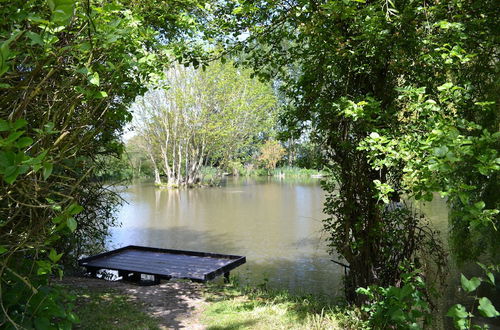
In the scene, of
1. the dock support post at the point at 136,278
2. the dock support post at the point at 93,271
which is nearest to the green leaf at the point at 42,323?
the dock support post at the point at 136,278

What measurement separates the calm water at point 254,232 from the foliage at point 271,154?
18211 mm

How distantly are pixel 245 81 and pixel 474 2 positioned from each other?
784 inches

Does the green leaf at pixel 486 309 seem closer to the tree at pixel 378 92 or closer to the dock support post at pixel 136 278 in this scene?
the tree at pixel 378 92

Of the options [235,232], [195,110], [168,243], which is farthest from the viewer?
[195,110]

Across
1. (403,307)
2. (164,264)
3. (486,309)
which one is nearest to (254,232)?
(164,264)

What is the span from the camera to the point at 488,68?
12.6 feet

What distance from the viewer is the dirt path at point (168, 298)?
4.16 meters

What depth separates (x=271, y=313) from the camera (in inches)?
169

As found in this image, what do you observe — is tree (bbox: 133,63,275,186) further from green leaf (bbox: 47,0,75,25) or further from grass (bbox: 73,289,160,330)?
green leaf (bbox: 47,0,75,25)

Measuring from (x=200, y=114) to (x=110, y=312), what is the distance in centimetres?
1886

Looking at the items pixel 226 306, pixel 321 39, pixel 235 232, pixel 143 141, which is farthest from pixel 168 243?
pixel 143 141

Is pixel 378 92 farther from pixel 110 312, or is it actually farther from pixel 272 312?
pixel 110 312

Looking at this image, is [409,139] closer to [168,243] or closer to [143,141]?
[168,243]

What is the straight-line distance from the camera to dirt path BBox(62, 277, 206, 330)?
4160mm
